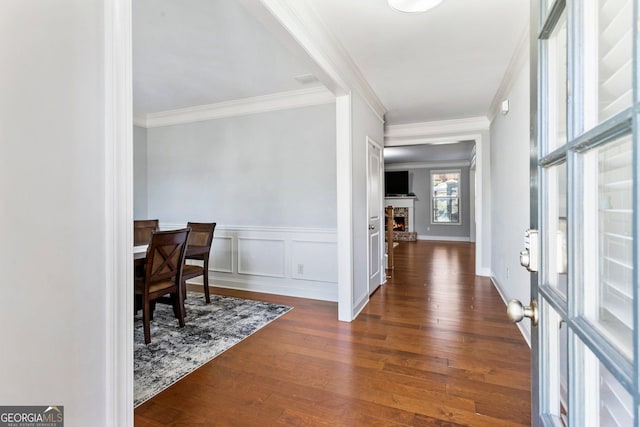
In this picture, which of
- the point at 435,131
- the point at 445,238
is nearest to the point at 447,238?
the point at 445,238

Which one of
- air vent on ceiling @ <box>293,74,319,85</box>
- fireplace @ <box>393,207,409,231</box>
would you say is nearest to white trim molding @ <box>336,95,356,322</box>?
air vent on ceiling @ <box>293,74,319,85</box>

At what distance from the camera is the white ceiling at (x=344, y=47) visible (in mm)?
2021

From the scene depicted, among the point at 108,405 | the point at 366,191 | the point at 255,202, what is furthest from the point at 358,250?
the point at 108,405

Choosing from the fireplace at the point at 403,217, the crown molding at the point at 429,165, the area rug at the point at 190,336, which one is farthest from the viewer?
the fireplace at the point at 403,217

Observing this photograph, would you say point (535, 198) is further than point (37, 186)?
Yes

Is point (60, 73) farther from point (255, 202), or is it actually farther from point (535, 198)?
point (255, 202)

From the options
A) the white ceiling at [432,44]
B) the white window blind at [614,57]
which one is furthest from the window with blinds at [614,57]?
the white ceiling at [432,44]

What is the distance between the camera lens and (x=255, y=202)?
394cm

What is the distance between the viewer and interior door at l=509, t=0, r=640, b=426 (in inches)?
16.6

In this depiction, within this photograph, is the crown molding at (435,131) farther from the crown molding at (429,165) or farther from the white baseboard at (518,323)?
the crown molding at (429,165)

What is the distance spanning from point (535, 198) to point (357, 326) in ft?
7.46

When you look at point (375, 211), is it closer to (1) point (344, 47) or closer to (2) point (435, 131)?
(2) point (435, 131)

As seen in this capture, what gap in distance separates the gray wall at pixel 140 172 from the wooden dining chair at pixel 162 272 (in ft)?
7.71

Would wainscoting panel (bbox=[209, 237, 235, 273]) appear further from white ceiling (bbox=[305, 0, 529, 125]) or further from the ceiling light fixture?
the ceiling light fixture
